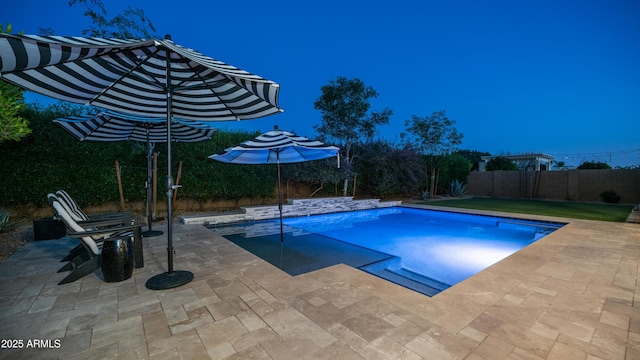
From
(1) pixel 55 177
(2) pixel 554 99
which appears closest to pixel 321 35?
(2) pixel 554 99

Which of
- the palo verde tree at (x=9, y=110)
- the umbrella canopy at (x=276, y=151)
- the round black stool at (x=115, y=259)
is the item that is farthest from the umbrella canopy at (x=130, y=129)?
the round black stool at (x=115, y=259)

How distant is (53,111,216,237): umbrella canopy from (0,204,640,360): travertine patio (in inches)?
92.7

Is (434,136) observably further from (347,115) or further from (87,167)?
(87,167)

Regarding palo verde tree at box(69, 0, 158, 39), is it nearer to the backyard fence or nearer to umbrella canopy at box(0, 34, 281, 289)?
umbrella canopy at box(0, 34, 281, 289)

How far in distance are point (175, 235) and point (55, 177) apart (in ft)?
14.2

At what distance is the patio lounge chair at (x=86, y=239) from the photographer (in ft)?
9.85

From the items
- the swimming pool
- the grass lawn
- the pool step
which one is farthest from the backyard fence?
the pool step

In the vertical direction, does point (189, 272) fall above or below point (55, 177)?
below

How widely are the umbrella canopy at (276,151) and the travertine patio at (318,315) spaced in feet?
7.14

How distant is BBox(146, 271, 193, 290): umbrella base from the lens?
9.90ft

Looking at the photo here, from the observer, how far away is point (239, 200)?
10406 millimetres

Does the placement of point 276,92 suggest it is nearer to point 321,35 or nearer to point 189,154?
point 189,154

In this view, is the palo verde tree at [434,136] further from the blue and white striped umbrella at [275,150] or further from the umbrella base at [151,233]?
the umbrella base at [151,233]

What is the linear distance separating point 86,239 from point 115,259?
45 cm
